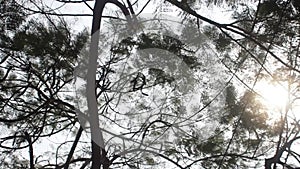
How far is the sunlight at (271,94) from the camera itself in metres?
1.35

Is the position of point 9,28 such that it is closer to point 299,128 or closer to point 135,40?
point 135,40

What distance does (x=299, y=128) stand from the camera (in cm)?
100

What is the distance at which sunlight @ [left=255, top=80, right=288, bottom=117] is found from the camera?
135 cm

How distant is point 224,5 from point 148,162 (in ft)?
2.19

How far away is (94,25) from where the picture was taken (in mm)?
1311

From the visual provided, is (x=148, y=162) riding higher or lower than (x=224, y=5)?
lower

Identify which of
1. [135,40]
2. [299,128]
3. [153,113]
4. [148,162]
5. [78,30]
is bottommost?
[299,128]

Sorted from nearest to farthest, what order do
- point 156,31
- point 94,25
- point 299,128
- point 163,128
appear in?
point 299,128 → point 94,25 → point 156,31 → point 163,128

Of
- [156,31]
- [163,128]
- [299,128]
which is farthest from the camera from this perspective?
[163,128]

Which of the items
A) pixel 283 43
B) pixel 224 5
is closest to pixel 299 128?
pixel 283 43

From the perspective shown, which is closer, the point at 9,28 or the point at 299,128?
the point at 299,128

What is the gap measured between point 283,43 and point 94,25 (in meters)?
0.61

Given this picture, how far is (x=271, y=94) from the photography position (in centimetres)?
141

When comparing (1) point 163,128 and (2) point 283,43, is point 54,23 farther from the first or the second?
(2) point 283,43
